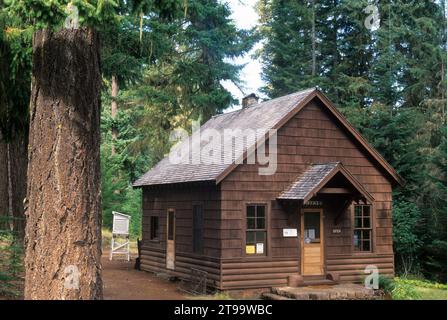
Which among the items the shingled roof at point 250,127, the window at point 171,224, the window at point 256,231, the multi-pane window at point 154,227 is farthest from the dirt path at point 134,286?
the shingled roof at point 250,127

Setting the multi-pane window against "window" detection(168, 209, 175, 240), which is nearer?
"window" detection(168, 209, 175, 240)

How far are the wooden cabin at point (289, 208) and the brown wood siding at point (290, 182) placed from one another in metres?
0.03

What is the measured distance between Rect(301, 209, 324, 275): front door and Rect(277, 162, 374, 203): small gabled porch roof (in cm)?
98

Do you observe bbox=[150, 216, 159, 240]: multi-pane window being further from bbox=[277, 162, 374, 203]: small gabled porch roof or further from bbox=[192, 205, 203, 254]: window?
bbox=[277, 162, 374, 203]: small gabled porch roof

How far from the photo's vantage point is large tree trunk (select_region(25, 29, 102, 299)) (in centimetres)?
606

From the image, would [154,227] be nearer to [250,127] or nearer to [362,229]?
[250,127]

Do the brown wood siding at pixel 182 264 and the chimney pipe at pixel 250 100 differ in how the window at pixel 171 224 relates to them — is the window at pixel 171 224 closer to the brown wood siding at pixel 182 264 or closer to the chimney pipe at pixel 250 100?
the brown wood siding at pixel 182 264

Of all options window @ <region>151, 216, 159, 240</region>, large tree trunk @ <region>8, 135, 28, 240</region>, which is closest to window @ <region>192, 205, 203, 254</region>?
window @ <region>151, 216, 159, 240</region>

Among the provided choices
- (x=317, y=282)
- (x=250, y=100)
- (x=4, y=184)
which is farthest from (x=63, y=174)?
(x=250, y=100)

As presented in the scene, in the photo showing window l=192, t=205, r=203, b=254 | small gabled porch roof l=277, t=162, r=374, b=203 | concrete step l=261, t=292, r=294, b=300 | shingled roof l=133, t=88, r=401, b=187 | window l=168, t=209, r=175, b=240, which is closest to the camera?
concrete step l=261, t=292, r=294, b=300

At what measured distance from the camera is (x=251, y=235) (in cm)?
1470

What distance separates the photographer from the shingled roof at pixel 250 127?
14.9 m

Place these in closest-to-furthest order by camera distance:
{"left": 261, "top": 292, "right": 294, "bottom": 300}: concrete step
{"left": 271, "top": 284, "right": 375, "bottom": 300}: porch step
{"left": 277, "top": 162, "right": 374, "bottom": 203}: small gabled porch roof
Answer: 1. {"left": 271, "top": 284, "right": 375, "bottom": 300}: porch step
2. {"left": 261, "top": 292, "right": 294, "bottom": 300}: concrete step
3. {"left": 277, "top": 162, "right": 374, "bottom": 203}: small gabled porch roof

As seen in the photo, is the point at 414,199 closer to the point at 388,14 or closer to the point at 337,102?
the point at 337,102
